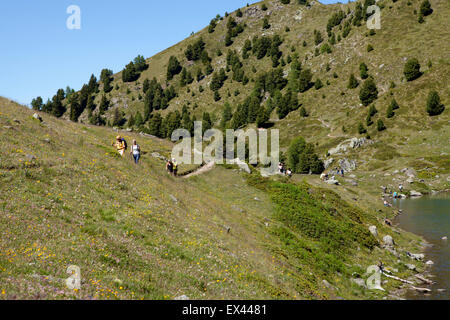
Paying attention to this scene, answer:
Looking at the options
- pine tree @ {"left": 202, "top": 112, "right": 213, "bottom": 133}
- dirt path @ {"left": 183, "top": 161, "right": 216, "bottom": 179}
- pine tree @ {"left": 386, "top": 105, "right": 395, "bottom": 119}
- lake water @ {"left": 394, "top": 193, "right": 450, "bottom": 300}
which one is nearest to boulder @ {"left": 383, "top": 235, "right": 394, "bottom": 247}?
lake water @ {"left": 394, "top": 193, "right": 450, "bottom": 300}

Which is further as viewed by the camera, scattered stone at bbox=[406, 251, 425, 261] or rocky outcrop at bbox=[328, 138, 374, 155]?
rocky outcrop at bbox=[328, 138, 374, 155]

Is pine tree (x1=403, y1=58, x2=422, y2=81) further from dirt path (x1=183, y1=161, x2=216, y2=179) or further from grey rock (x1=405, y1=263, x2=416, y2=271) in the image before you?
grey rock (x1=405, y1=263, x2=416, y2=271)

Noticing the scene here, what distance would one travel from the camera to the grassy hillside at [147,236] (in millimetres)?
12172

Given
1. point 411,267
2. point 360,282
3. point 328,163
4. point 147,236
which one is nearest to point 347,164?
point 328,163

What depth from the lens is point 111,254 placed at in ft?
46.1

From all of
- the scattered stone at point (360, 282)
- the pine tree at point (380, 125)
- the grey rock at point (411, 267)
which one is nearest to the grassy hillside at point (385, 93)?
the pine tree at point (380, 125)

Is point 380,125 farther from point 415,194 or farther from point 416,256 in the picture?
point 416,256

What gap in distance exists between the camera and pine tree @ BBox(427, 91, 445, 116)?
114 m

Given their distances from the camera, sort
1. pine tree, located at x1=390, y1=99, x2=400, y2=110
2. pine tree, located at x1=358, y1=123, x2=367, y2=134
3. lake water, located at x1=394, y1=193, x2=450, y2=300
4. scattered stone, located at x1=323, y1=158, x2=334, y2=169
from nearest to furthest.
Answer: lake water, located at x1=394, y1=193, x2=450, y2=300 < scattered stone, located at x1=323, y1=158, x2=334, y2=169 < pine tree, located at x1=358, y1=123, x2=367, y2=134 < pine tree, located at x1=390, y1=99, x2=400, y2=110

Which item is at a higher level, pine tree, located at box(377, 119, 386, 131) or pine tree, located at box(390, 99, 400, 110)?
pine tree, located at box(390, 99, 400, 110)

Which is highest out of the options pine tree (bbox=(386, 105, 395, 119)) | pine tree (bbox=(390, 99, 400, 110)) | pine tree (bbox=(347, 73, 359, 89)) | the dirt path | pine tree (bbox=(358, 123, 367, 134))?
pine tree (bbox=(347, 73, 359, 89))

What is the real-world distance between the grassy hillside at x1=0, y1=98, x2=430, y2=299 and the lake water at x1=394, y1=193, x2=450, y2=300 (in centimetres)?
234
